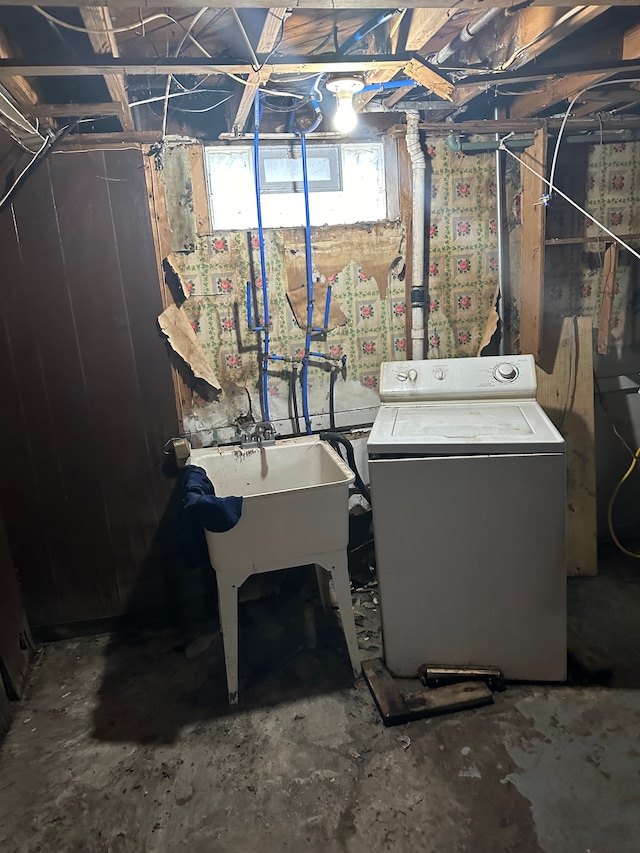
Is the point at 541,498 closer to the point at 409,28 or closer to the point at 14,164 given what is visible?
the point at 409,28

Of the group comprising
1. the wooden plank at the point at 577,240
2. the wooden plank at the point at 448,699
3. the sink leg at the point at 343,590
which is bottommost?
Result: the wooden plank at the point at 448,699

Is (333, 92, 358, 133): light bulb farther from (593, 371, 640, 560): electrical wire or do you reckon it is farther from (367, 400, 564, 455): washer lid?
(593, 371, 640, 560): electrical wire

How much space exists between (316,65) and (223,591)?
1.74 metres

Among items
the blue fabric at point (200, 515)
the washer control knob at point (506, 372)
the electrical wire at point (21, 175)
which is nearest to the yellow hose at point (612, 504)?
the washer control knob at point (506, 372)

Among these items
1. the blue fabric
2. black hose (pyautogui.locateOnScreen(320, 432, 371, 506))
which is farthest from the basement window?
the blue fabric

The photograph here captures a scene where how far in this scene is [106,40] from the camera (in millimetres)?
1475

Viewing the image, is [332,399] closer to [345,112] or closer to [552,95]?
[345,112]

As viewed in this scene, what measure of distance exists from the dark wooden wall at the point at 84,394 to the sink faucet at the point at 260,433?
1.13 ft

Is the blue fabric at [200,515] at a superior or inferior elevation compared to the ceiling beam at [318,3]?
inferior

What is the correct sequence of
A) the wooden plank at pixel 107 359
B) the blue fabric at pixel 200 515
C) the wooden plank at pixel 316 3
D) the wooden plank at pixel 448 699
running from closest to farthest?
1. the wooden plank at pixel 316 3
2. the blue fabric at pixel 200 515
3. the wooden plank at pixel 448 699
4. the wooden plank at pixel 107 359

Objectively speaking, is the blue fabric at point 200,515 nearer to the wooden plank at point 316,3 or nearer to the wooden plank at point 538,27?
the wooden plank at point 316,3

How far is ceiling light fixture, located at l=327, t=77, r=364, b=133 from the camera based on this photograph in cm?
177

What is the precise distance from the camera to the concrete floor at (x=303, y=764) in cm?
154

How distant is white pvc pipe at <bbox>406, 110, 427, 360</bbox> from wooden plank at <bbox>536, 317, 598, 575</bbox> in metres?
0.63
